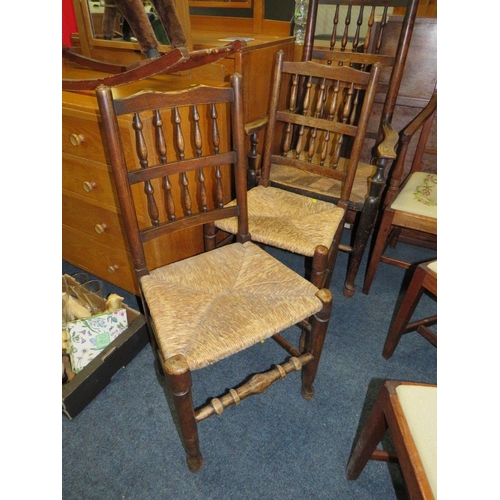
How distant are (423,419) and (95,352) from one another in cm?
122

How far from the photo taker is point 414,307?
142 centimetres

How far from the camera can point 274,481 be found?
1.20 m

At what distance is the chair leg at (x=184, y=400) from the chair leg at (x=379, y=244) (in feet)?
3.91

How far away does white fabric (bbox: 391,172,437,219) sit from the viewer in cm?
161

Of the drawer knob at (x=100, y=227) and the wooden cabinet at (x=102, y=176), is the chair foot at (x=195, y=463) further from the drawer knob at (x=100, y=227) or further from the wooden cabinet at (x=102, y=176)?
the drawer knob at (x=100, y=227)

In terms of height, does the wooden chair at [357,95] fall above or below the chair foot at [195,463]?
above

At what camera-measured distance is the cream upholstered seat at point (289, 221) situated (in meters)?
1.42

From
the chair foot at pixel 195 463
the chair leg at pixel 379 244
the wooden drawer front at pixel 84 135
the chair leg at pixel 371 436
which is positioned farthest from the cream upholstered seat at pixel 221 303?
the chair leg at pixel 379 244

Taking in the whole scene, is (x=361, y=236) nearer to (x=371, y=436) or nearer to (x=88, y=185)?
(x=371, y=436)

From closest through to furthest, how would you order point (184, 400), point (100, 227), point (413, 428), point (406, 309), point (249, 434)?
point (413, 428), point (184, 400), point (249, 434), point (406, 309), point (100, 227)

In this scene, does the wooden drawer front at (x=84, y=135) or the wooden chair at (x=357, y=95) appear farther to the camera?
the wooden chair at (x=357, y=95)

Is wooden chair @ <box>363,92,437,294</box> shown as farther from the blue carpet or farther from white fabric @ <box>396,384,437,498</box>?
white fabric @ <box>396,384,437,498</box>

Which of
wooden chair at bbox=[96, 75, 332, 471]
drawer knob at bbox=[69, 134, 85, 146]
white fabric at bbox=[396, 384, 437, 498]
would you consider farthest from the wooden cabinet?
white fabric at bbox=[396, 384, 437, 498]

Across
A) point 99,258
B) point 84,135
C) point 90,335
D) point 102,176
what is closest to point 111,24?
point 84,135
